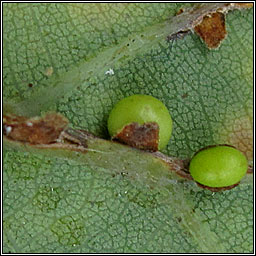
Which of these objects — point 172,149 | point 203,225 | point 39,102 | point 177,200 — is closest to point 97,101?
point 39,102

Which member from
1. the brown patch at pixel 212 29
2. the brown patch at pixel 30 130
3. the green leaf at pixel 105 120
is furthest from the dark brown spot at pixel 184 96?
the brown patch at pixel 30 130

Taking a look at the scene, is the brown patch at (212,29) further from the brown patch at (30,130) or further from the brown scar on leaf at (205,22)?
the brown patch at (30,130)

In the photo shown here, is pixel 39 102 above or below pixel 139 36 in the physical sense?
below

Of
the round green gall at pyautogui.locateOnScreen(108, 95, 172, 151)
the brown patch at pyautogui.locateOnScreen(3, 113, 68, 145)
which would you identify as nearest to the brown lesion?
the brown patch at pyautogui.locateOnScreen(3, 113, 68, 145)

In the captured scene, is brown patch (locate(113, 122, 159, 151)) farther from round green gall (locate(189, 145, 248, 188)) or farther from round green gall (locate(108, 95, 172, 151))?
round green gall (locate(189, 145, 248, 188))

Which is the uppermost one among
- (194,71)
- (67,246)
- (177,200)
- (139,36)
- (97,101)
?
(139,36)

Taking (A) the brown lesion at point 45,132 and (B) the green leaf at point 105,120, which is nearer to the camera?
(A) the brown lesion at point 45,132

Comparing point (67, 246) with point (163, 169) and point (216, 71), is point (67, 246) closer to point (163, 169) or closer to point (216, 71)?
point (163, 169)
